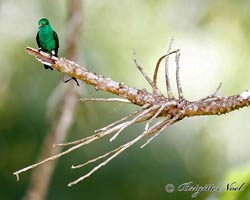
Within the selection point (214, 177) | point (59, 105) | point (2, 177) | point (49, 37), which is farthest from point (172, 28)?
point (49, 37)

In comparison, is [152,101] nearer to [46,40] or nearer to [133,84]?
[46,40]

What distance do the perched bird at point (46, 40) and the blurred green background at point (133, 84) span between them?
3.13 m

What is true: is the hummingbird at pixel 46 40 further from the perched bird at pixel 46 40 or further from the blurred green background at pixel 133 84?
the blurred green background at pixel 133 84

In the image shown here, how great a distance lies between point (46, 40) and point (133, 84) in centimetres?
351

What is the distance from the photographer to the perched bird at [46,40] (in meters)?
1.27

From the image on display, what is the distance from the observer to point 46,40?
130cm

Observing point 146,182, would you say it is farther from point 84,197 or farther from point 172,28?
point 172,28

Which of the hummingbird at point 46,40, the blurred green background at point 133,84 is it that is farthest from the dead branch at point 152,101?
the blurred green background at point 133,84

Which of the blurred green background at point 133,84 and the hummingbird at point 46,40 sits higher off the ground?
the blurred green background at point 133,84

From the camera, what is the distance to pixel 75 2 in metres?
3.23

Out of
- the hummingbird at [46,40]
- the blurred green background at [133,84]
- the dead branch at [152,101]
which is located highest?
the blurred green background at [133,84]

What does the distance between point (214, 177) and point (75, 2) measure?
2199mm

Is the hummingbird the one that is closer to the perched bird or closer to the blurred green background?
the perched bird

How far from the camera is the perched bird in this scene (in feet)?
4.18
